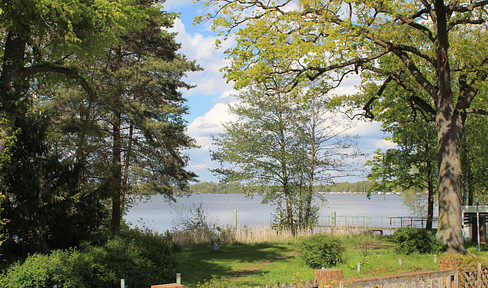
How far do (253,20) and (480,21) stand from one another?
315 inches

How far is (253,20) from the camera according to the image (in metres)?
14.2

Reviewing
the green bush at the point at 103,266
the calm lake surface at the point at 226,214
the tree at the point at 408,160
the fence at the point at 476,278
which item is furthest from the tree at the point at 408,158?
the green bush at the point at 103,266

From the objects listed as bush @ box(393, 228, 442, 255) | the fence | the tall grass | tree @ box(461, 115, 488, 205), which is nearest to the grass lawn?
bush @ box(393, 228, 442, 255)

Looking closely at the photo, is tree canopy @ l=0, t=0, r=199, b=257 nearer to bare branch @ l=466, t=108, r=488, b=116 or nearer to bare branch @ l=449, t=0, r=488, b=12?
bare branch @ l=449, t=0, r=488, b=12

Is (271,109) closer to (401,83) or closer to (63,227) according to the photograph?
(401,83)

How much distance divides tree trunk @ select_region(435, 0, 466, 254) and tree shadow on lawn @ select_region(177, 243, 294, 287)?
19.4ft

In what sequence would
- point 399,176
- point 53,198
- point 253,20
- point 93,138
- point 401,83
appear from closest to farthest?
point 53,198, point 253,20, point 401,83, point 93,138, point 399,176

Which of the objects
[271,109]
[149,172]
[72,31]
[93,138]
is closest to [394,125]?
[271,109]

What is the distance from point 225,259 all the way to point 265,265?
6.26 ft

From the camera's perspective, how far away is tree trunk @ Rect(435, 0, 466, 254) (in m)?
13.9

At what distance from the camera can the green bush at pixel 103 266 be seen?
796 centimetres

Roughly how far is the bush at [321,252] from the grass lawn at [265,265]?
240 mm

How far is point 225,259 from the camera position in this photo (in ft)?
50.2

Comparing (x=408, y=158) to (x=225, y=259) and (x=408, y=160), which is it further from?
(x=225, y=259)
